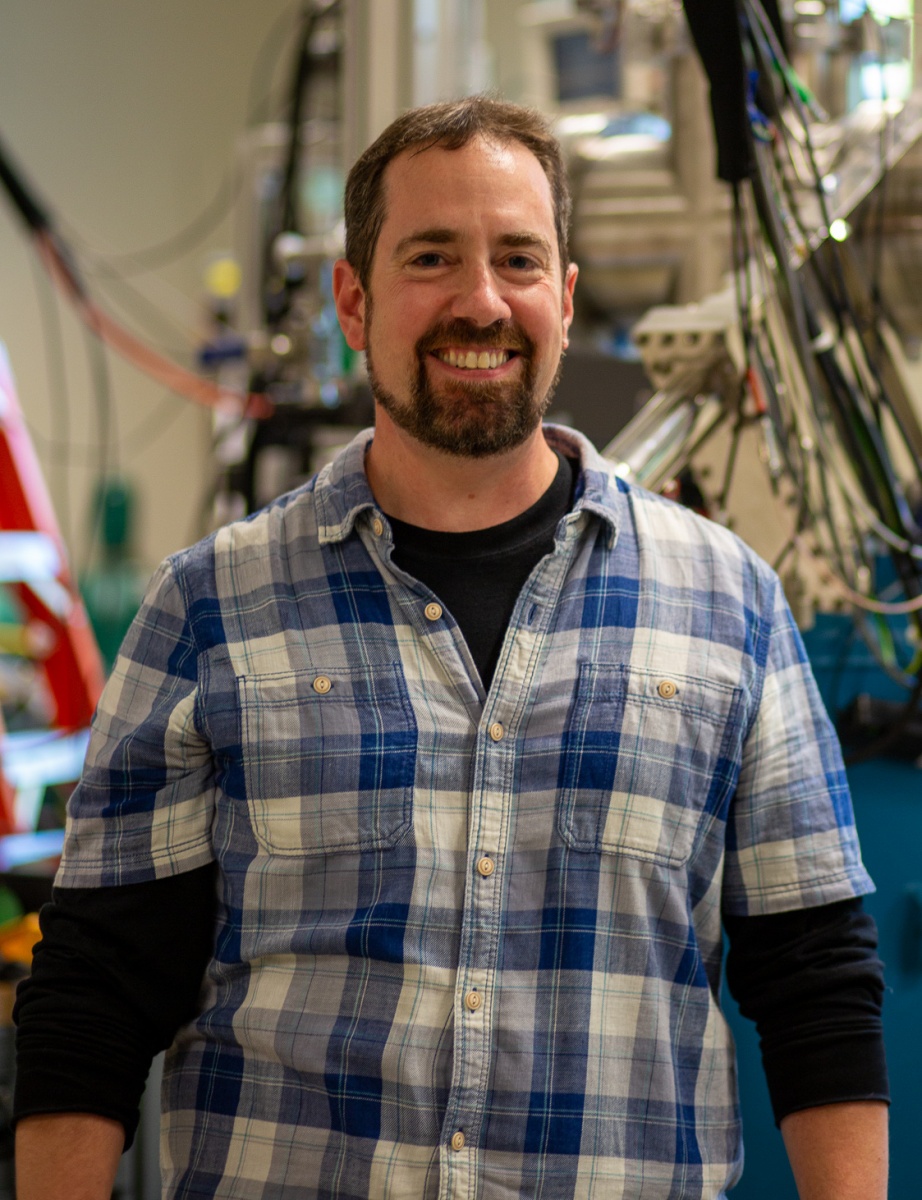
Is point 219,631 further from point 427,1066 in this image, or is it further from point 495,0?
point 495,0

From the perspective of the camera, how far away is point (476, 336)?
1.25 m

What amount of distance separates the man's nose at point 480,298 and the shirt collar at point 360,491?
7.8 inches

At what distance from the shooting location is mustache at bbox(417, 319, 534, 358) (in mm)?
1250

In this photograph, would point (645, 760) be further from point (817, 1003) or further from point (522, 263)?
point (522, 263)

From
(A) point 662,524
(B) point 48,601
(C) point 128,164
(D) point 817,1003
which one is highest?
(C) point 128,164

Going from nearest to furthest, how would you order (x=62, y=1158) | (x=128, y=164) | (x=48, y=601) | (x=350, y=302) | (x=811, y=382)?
(x=62, y=1158) < (x=350, y=302) < (x=811, y=382) < (x=48, y=601) < (x=128, y=164)

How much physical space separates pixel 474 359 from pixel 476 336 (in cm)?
2

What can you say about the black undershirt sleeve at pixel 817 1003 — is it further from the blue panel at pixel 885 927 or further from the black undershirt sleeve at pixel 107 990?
the black undershirt sleeve at pixel 107 990

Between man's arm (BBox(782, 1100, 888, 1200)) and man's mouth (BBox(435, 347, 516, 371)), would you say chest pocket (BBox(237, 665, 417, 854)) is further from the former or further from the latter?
man's arm (BBox(782, 1100, 888, 1200))

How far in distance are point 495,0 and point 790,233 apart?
522 centimetres

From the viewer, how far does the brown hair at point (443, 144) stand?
4.21 ft

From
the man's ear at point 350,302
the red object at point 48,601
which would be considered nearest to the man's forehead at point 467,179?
the man's ear at point 350,302

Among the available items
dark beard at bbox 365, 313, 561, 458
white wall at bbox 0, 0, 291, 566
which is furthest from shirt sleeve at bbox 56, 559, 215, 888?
white wall at bbox 0, 0, 291, 566

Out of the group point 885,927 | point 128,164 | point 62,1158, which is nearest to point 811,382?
point 885,927
